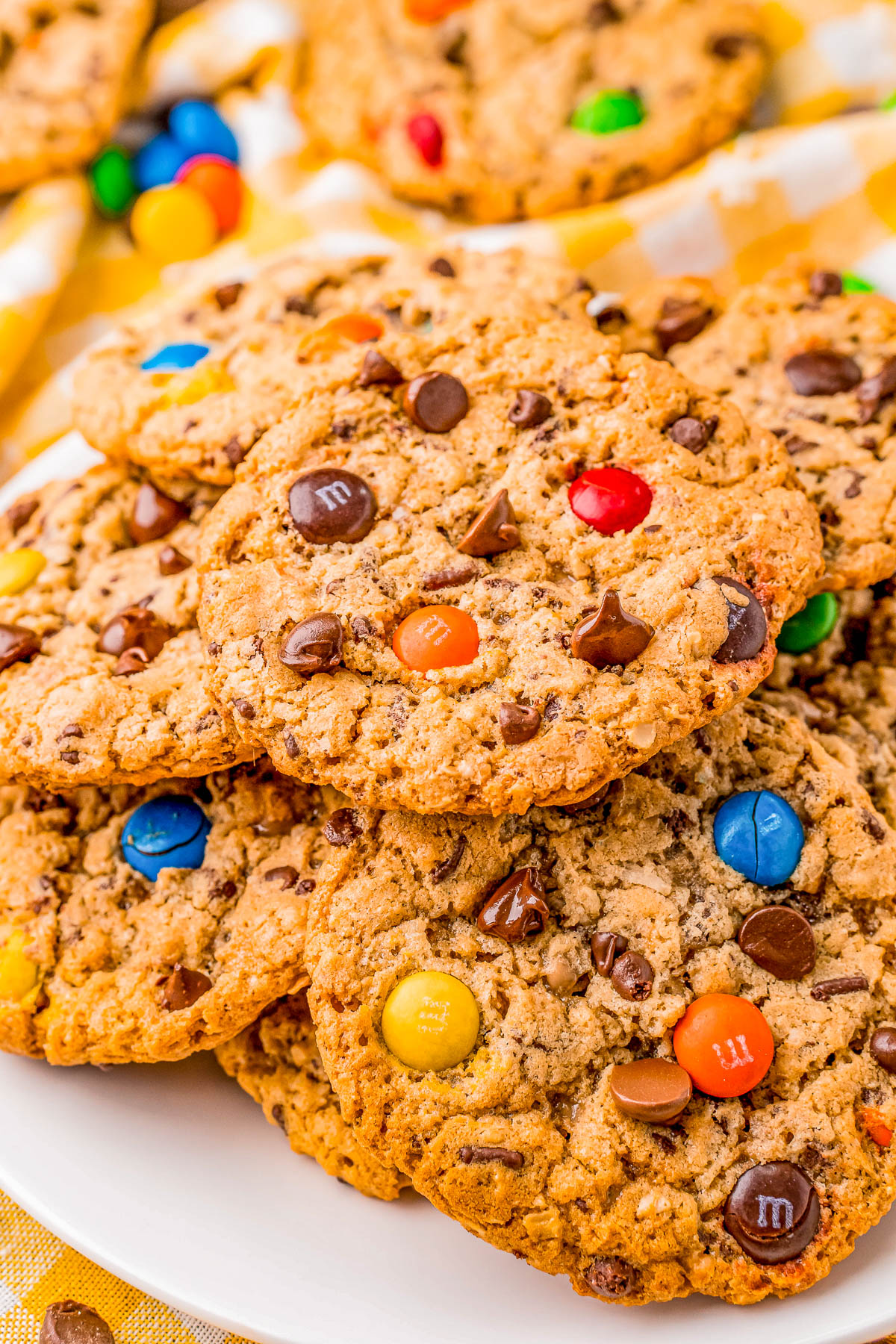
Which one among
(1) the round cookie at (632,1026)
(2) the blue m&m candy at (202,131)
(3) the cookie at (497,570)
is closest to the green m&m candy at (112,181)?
(2) the blue m&m candy at (202,131)

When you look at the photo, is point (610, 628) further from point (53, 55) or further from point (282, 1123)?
point (53, 55)

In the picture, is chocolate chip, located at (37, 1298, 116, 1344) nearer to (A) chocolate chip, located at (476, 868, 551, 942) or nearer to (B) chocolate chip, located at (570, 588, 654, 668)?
(A) chocolate chip, located at (476, 868, 551, 942)

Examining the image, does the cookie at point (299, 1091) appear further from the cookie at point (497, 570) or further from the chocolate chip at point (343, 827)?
the cookie at point (497, 570)

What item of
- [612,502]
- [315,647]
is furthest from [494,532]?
[315,647]

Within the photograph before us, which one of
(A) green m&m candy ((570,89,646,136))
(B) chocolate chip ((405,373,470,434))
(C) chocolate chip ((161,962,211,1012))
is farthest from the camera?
(A) green m&m candy ((570,89,646,136))

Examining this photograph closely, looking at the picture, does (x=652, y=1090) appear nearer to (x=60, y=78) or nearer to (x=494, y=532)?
(x=494, y=532)

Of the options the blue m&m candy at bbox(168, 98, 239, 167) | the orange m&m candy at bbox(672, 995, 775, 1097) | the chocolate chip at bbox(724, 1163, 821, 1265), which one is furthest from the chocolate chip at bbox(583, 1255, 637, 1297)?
the blue m&m candy at bbox(168, 98, 239, 167)

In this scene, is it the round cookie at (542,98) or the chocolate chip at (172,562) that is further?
the round cookie at (542,98)
